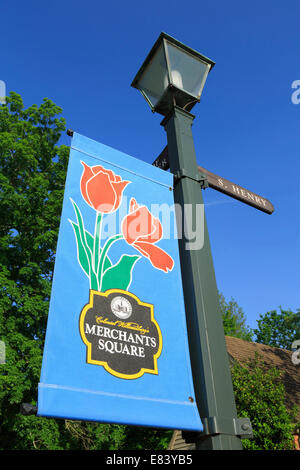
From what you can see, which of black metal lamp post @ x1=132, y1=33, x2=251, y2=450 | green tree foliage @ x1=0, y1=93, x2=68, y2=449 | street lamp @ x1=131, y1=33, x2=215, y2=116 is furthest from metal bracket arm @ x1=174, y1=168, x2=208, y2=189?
green tree foliage @ x1=0, y1=93, x2=68, y2=449

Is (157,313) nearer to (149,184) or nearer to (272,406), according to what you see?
(149,184)

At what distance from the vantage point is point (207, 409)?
2.28m

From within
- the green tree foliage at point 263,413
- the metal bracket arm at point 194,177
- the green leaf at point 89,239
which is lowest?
the green tree foliage at point 263,413

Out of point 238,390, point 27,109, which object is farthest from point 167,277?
point 27,109

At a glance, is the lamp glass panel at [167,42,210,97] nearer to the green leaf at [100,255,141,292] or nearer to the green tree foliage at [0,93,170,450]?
the green leaf at [100,255,141,292]

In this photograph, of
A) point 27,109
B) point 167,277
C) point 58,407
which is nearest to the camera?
point 58,407

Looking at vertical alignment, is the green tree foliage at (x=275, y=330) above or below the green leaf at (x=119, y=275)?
above

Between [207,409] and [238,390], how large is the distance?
26.9 ft

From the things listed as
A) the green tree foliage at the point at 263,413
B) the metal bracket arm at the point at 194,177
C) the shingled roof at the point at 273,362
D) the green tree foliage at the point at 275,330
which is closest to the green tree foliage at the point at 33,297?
the green tree foliage at the point at 263,413

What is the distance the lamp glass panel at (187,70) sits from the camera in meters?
3.65

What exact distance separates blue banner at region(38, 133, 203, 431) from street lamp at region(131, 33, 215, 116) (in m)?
1.07

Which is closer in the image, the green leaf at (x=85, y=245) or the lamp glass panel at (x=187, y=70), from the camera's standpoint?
the green leaf at (x=85, y=245)

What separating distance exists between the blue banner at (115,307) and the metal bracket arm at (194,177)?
343 millimetres

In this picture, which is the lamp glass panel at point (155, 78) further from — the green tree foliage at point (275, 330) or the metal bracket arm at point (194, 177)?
the green tree foliage at point (275, 330)
